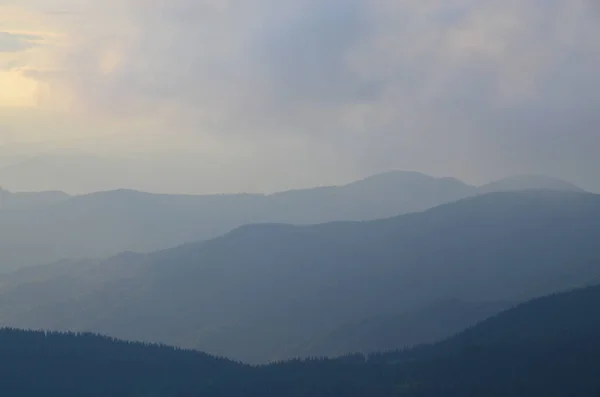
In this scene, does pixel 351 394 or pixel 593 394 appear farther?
pixel 351 394

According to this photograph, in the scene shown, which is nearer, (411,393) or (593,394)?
(593,394)

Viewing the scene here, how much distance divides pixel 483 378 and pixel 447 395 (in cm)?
1371

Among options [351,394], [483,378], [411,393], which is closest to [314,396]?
[351,394]

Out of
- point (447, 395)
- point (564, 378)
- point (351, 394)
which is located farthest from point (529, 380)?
point (351, 394)

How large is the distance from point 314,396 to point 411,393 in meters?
24.0

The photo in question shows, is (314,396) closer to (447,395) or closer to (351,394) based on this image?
(351,394)

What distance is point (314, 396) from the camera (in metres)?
199

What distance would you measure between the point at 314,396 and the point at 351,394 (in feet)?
30.1

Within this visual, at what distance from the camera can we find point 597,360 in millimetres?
195375

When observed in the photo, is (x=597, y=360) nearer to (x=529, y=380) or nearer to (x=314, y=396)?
(x=529, y=380)

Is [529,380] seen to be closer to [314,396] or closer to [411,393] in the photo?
[411,393]

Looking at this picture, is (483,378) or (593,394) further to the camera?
(483,378)

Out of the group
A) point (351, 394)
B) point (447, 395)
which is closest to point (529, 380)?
point (447, 395)

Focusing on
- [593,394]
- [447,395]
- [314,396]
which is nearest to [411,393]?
[447,395]
